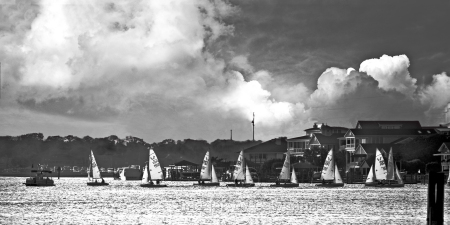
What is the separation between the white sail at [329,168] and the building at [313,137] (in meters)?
48.2

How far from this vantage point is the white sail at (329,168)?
117 meters

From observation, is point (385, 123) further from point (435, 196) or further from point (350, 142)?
point (435, 196)

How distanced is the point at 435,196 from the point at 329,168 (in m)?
82.5

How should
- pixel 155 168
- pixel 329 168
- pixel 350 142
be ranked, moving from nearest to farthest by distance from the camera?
1. pixel 329 168
2. pixel 155 168
3. pixel 350 142

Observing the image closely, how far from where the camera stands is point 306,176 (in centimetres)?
16138

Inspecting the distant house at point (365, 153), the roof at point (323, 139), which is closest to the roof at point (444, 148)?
the distant house at point (365, 153)

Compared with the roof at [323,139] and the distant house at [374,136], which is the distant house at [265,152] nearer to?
the roof at [323,139]

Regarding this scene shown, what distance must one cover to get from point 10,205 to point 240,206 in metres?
25.3

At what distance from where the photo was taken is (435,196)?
121 ft

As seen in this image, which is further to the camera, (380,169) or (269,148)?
(269,148)

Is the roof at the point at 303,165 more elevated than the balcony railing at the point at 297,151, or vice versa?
the balcony railing at the point at 297,151

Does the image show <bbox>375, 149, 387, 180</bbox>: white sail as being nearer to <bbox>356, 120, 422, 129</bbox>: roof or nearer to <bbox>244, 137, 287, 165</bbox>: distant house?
<bbox>356, 120, 422, 129</bbox>: roof

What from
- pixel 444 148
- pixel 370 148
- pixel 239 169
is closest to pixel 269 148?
pixel 370 148

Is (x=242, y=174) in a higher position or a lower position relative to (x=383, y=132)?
lower
